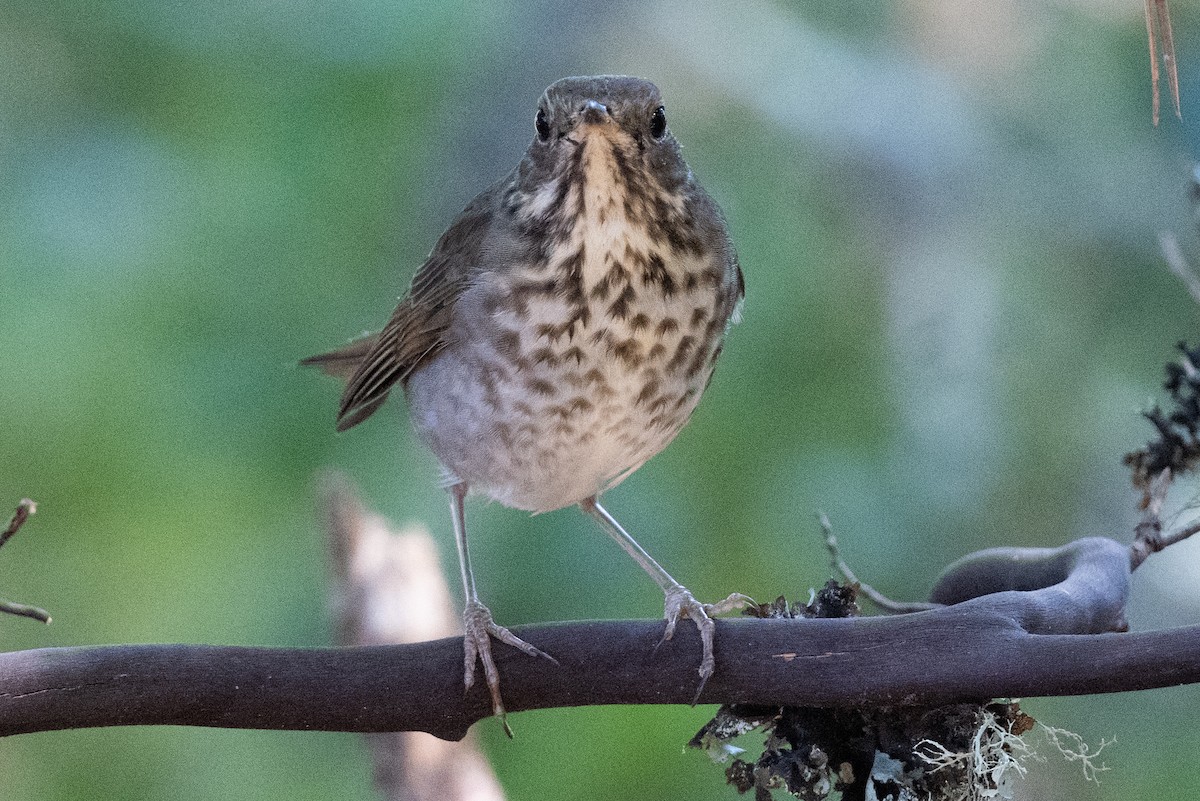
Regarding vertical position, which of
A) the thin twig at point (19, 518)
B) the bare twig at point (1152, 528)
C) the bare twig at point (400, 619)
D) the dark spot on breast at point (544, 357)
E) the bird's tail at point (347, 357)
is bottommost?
the bare twig at point (400, 619)

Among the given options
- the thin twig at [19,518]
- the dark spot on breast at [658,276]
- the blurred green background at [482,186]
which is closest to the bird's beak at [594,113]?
the dark spot on breast at [658,276]

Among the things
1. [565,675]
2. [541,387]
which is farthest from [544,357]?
[565,675]

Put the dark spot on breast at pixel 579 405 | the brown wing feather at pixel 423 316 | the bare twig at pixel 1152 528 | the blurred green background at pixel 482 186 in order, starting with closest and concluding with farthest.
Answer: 1. the bare twig at pixel 1152 528
2. the dark spot on breast at pixel 579 405
3. the brown wing feather at pixel 423 316
4. the blurred green background at pixel 482 186

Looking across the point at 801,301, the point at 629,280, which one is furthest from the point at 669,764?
the point at 629,280

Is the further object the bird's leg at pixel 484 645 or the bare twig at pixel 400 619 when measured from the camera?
the bare twig at pixel 400 619

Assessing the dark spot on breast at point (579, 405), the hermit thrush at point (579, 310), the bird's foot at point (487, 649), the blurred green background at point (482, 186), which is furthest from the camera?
the blurred green background at point (482, 186)

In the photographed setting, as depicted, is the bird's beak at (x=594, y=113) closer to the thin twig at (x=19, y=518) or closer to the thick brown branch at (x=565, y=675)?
the thick brown branch at (x=565, y=675)

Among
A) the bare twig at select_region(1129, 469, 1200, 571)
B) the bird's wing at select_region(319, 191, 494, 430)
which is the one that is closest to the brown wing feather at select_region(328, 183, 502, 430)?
the bird's wing at select_region(319, 191, 494, 430)
